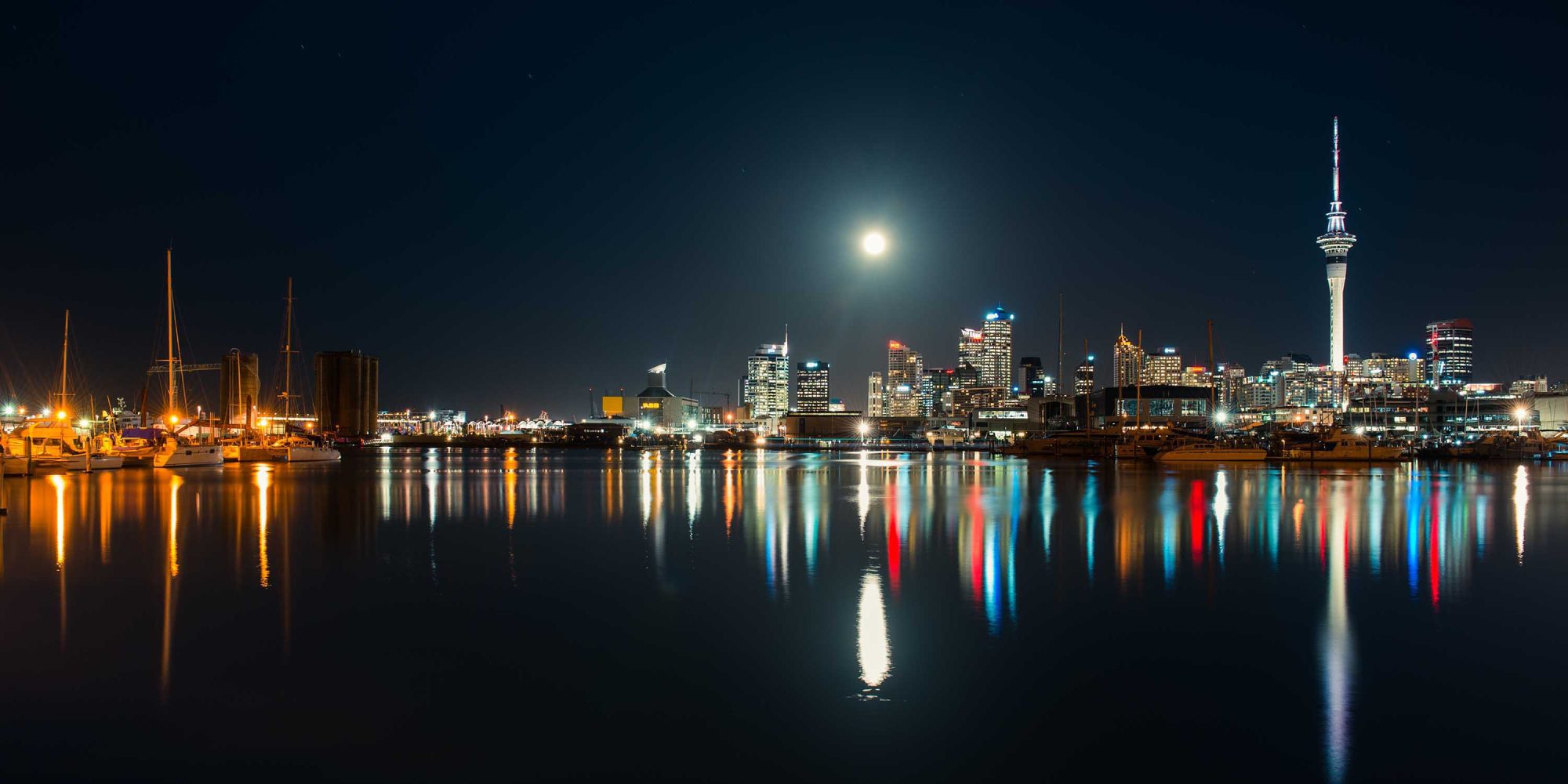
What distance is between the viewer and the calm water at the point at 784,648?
7922 millimetres

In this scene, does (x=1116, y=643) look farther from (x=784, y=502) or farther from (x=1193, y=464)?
(x=1193, y=464)

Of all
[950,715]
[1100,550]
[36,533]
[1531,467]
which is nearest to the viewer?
[950,715]

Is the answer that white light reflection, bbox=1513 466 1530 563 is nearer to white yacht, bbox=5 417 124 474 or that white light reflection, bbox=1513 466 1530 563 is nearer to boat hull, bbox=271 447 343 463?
white yacht, bbox=5 417 124 474

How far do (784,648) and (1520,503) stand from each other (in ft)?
102

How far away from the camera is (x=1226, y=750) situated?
7941 mm

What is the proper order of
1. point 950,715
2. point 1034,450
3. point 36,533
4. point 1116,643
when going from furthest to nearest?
1. point 1034,450
2. point 36,533
3. point 1116,643
4. point 950,715

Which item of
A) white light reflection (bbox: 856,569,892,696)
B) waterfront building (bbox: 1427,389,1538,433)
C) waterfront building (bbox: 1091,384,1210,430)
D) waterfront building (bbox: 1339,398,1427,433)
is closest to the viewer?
white light reflection (bbox: 856,569,892,696)

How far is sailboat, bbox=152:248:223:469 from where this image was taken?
56406 millimetres

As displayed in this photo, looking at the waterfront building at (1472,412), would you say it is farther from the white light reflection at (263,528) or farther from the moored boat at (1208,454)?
the white light reflection at (263,528)

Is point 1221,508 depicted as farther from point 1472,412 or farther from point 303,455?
point 1472,412

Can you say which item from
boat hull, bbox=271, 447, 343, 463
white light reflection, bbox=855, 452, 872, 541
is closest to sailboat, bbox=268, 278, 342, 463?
boat hull, bbox=271, 447, 343, 463

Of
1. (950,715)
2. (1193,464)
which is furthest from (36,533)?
(1193,464)

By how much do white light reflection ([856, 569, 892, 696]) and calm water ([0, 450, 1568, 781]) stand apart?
2.8 inches

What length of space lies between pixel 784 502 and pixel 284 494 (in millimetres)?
17448
